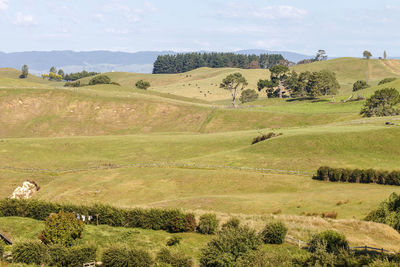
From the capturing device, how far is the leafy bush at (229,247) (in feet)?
97.2

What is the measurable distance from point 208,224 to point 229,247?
9624 mm

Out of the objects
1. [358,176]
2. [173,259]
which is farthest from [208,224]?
[358,176]

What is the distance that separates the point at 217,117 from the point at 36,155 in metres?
67.6

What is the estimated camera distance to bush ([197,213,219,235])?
3994 cm

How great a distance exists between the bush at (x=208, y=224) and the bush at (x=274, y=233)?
517 cm

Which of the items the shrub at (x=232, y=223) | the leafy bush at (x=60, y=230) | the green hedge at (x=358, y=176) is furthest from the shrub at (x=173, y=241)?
the green hedge at (x=358, y=176)

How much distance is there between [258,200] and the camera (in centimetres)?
5191

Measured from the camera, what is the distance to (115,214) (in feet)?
143

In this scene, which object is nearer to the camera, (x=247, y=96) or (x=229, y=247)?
(x=229, y=247)

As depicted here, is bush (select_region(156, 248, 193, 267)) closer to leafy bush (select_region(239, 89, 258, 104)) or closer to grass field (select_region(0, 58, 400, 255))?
grass field (select_region(0, 58, 400, 255))

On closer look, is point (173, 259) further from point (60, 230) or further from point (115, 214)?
point (115, 214)

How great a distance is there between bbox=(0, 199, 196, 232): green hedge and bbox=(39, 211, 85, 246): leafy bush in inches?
221

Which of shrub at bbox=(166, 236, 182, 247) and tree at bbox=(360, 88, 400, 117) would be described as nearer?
shrub at bbox=(166, 236, 182, 247)

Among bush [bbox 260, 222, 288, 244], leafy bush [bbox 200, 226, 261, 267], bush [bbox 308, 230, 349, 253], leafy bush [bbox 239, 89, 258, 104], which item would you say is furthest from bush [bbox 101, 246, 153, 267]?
leafy bush [bbox 239, 89, 258, 104]
